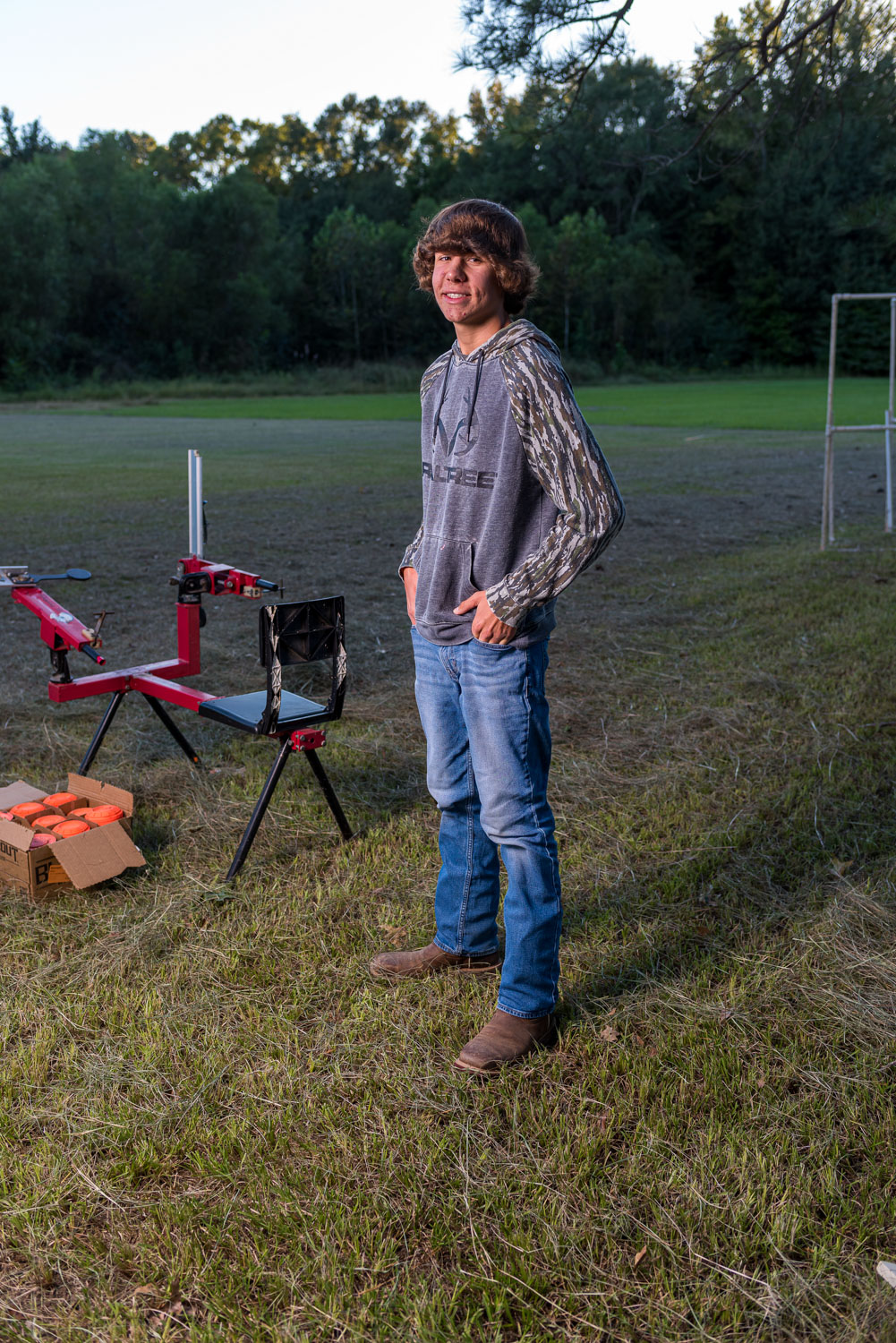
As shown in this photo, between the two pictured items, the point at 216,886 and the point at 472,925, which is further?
the point at 216,886

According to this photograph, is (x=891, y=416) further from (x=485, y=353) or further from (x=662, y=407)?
(x=662, y=407)

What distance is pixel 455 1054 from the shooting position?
278 centimetres

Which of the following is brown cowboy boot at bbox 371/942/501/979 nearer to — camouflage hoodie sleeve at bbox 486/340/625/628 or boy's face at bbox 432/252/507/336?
camouflage hoodie sleeve at bbox 486/340/625/628

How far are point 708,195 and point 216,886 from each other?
257 feet

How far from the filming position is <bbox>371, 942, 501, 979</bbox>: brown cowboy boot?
3.11 meters

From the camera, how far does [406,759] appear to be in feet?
16.4

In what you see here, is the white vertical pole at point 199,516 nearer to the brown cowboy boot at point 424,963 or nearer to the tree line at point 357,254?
the brown cowboy boot at point 424,963

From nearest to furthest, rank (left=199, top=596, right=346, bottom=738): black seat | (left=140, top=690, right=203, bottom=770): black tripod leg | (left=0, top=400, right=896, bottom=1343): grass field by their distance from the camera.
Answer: (left=0, top=400, right=896, bottom=1343): grass field < (left=199, top=596, right=346, bottom=738): black seat < (left=140, top=690, right=203, bottom=770): black tripod leg

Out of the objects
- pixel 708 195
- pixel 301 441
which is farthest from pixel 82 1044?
pixel 708 195

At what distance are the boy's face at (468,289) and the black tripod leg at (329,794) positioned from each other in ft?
5.54

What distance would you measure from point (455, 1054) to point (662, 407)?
33661mm

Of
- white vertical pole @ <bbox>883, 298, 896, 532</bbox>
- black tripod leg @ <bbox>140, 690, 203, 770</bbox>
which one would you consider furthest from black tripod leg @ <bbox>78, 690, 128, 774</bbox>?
white vertical pole @ <bbox>883, 298, 896, 532</bbox>

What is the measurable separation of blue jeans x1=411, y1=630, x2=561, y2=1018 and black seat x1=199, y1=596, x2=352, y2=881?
79 centimetres

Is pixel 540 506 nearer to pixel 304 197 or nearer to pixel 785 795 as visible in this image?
pixel 785 795
